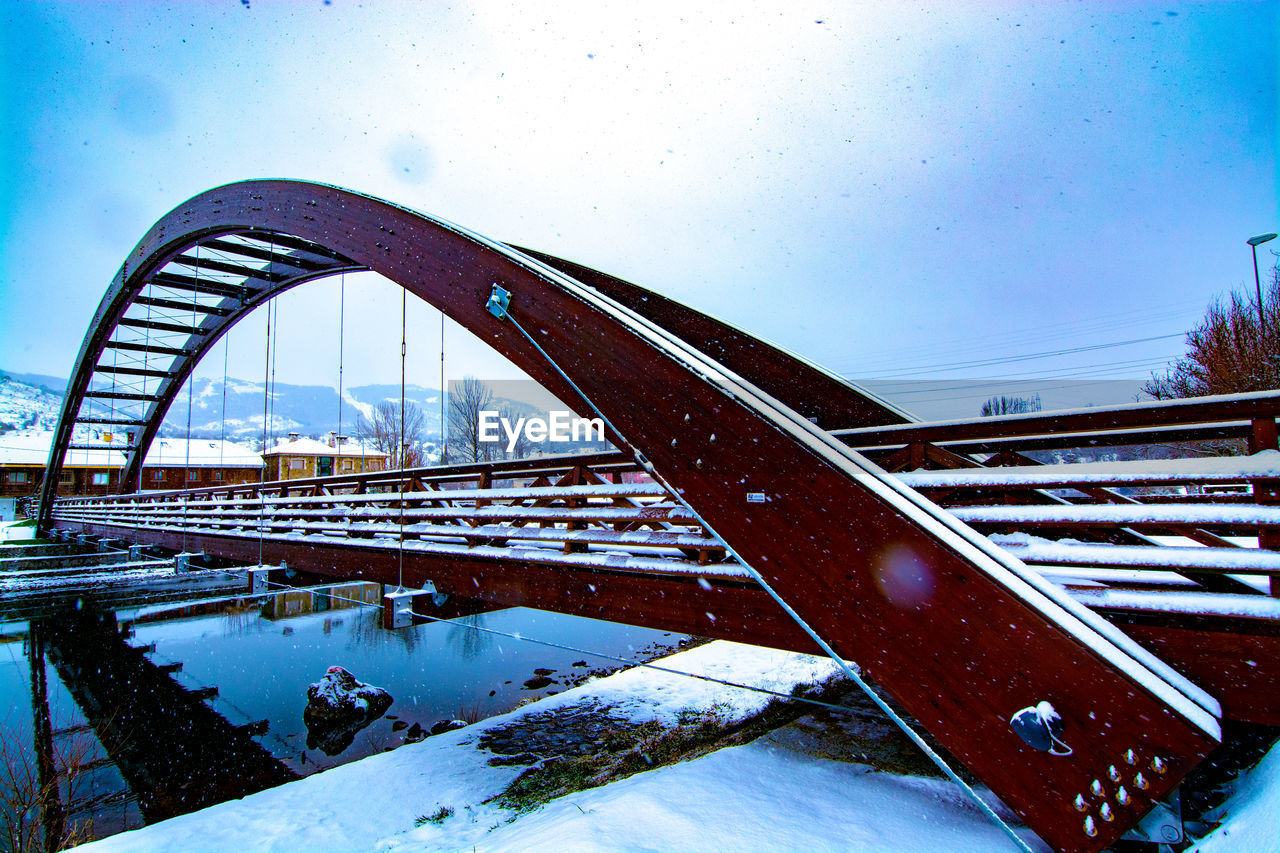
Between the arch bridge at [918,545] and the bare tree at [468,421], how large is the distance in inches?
871

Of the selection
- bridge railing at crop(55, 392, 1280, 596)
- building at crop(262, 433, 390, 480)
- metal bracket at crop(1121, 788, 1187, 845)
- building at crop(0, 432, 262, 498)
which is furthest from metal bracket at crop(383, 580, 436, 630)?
building at crop(0, 432, 262, 498)

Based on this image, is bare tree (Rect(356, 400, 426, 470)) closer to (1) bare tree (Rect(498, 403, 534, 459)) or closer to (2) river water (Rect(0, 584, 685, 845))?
(1) bare tree (Rect(498, 403, 534, 459))

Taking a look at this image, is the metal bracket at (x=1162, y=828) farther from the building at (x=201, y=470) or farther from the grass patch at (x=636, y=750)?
the building at (x=201, y=470)

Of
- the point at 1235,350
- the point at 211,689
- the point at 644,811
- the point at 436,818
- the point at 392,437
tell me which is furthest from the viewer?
the point at 392,437

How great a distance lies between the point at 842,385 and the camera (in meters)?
4.89

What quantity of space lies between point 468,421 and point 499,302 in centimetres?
2709

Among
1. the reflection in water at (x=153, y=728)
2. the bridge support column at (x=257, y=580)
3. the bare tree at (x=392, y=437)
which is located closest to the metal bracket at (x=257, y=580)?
the bridge support column at (x=257, y=580)

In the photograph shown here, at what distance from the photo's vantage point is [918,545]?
7.31ft

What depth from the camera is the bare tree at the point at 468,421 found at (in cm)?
3097

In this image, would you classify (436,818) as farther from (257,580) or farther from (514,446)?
(514,446)

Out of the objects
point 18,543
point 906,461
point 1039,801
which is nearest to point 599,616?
point 906,461

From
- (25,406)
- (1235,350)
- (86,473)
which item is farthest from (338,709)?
(25,406)

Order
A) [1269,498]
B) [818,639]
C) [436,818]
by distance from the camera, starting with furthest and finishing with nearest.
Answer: [436,818], [818,639], [1269,498]

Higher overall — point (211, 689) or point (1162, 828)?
point (1162, 828)
